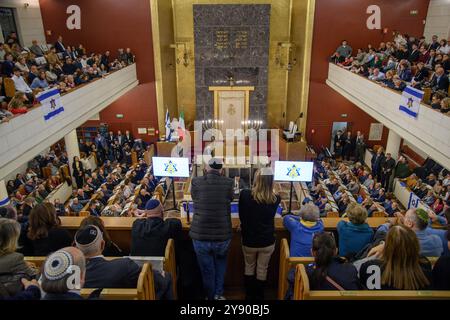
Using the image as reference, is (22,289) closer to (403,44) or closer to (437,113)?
(437,113)

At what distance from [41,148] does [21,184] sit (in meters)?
3.87

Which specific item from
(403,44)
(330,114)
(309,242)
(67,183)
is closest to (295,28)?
(330,114)

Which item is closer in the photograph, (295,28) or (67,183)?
(67,183)

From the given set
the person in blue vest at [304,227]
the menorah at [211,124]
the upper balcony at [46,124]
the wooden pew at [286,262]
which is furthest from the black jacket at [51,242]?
the menorah at [211,124]

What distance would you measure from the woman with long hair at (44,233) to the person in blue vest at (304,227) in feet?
7.17

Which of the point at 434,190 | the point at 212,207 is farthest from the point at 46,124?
the point at 434,190

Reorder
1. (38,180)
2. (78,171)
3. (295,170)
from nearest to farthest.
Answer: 1. (295,170)
2. (38,180)
3. (78,171)

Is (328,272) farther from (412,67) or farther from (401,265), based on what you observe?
(412,67)

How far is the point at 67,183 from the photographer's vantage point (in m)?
12.6

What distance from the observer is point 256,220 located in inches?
146

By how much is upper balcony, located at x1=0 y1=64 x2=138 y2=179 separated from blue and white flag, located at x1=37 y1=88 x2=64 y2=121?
145mm

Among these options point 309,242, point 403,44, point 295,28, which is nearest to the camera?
point 309,242

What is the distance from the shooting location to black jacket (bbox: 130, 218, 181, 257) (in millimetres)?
3506

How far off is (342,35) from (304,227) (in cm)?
1371
